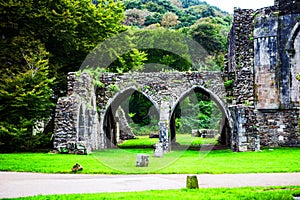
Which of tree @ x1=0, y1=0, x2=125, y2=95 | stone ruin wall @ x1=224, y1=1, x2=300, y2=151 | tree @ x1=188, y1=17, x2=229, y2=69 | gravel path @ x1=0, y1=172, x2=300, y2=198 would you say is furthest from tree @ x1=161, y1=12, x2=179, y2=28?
gravel path @ x1=0, y1=172, x2=300, y2=198

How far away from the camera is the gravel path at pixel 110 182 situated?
25.9 feet

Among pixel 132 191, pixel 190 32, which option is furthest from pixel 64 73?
pixel 190 32

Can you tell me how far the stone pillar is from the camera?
20.0 m

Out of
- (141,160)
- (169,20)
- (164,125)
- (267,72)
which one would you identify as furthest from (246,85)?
(169,20)

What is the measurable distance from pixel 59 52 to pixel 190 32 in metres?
27.3

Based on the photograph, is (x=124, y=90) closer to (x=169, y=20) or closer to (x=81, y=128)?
(x=81, y=128)

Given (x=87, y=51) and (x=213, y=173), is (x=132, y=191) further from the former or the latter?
(x=87, y=51)

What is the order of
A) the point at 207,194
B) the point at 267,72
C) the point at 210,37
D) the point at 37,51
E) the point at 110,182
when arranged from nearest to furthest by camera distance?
the point at 207,194, the point at 110,182, the point at 37,51, the point at 267,72, the point at 210,37

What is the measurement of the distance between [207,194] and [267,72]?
623 inches

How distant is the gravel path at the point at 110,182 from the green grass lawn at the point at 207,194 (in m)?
0.63

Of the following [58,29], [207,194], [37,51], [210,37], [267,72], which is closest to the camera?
[207,194]

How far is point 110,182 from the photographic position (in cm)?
901

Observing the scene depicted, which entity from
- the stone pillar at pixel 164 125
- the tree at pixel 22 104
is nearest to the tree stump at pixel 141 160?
the stone pillar at pixel 164 125

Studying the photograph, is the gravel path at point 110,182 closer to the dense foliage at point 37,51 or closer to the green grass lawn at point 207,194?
the green grass lawn at point 207,194
